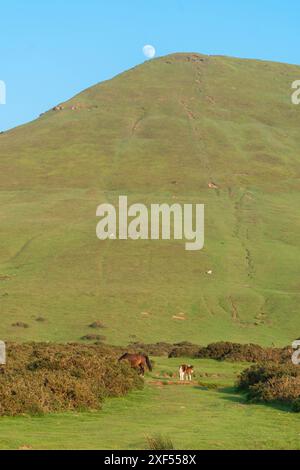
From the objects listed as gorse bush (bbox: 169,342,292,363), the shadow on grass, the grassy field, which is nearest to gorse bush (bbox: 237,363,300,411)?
the shadow on grass

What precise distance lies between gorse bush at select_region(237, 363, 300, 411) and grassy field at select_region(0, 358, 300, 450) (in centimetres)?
40

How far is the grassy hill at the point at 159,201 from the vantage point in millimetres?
53156

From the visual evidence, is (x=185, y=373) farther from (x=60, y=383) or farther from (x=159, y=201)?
(x=159, y=201)

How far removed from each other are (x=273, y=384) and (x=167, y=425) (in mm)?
4925

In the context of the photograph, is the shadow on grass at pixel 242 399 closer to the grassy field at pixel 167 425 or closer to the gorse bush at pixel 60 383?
the grassy field at pixel 167 425

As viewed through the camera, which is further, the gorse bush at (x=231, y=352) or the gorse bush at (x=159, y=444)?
the gorse bush at (x=231, y=352)

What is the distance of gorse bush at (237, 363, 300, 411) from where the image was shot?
64.1ft

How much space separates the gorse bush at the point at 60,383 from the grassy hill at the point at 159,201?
73.8 ft

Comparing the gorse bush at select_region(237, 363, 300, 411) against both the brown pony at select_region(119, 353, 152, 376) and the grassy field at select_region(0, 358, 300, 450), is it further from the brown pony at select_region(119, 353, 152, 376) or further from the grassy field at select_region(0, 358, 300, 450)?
the brown pony at select_region(119, 353, 152, 376)

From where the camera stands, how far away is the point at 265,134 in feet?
452

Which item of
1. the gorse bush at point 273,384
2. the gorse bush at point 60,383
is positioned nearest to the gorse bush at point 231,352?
the gorse bush at point 273,384

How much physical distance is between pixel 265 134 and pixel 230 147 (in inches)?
542

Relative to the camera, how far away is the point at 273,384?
20.4 m
